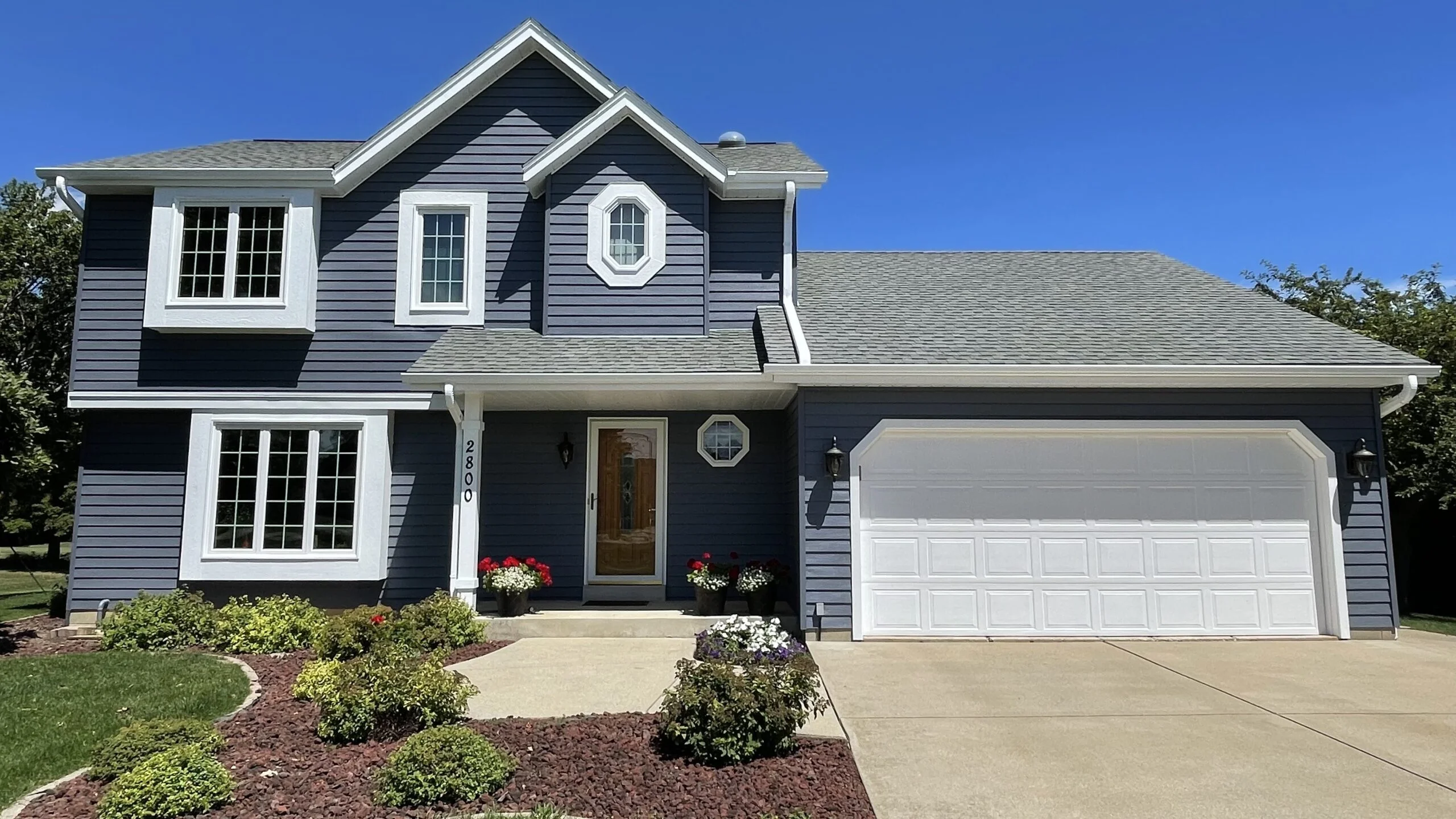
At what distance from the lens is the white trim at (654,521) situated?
33.6ft

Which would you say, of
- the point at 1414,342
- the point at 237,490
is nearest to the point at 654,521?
the point at 237,490

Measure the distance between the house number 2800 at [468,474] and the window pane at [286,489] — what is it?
2075mm

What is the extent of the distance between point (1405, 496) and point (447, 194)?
14.2 m

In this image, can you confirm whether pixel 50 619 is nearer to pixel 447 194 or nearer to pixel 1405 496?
pixel 447 194

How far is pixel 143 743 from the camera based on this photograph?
14.2ft

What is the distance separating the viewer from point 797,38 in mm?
11227

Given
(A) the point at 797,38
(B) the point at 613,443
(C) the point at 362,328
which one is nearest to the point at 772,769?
(B) the point at 613,443

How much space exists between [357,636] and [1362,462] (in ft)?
33.3

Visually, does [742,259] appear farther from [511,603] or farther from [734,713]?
[734,713]

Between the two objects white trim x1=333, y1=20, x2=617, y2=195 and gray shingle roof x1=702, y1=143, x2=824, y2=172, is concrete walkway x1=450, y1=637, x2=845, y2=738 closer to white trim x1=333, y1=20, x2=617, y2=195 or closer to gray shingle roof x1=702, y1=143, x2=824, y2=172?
Result: gray shingle roof x1=702, y1=143, x2=824, y2=172

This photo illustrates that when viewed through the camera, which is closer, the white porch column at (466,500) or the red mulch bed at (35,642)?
the red mulch bed at (35,642)

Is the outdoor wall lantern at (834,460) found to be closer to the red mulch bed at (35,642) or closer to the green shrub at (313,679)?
the green shrub at (313,679)

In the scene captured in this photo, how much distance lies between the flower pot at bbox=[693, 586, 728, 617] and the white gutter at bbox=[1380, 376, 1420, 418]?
7.28 m

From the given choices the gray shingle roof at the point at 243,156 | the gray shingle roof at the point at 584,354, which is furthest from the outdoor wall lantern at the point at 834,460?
the gray shingle roof at the point at 243,156
